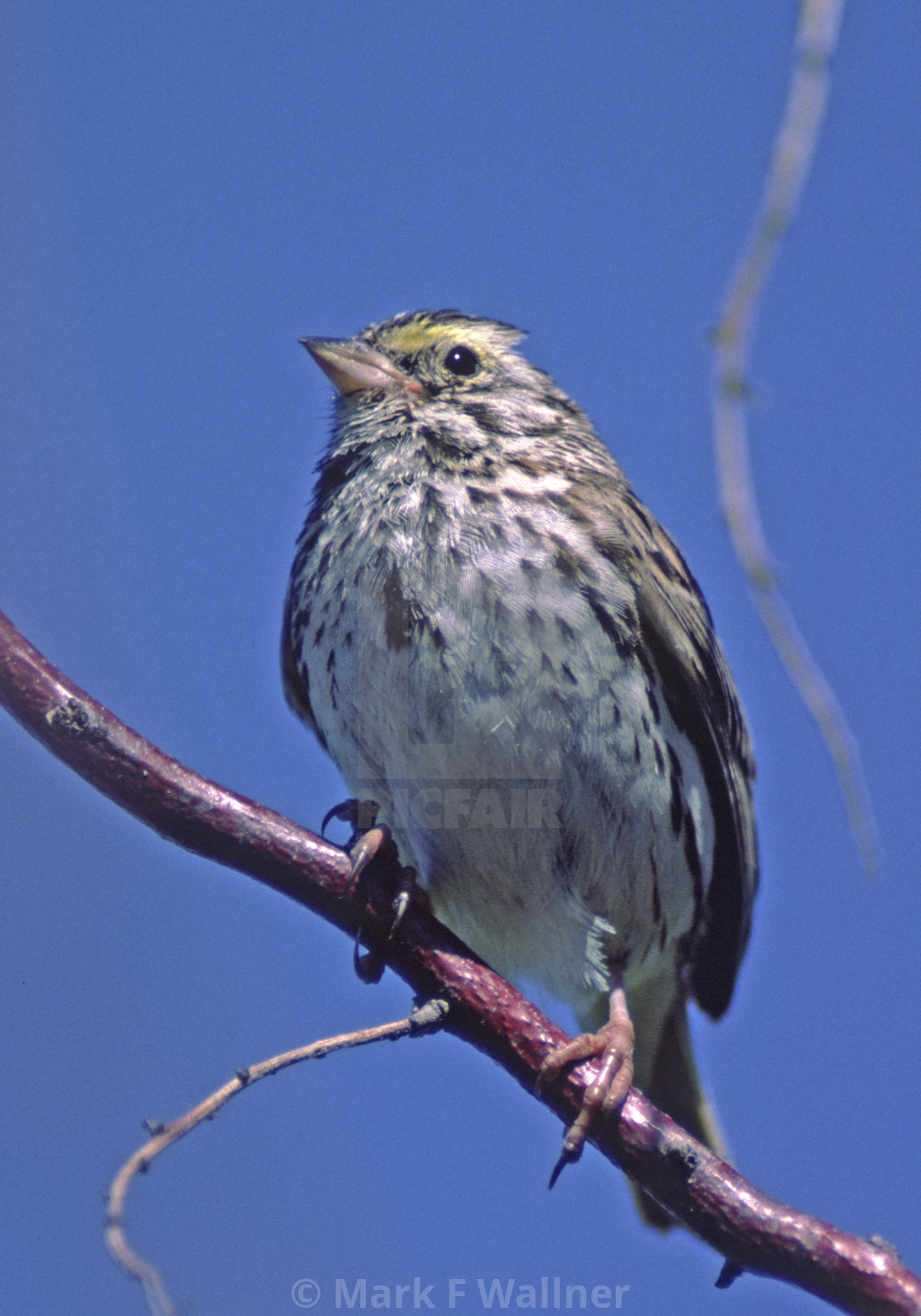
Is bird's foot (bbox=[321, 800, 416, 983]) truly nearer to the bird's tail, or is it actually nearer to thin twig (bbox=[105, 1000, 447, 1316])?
thin twig (bbox=[105, 1000, 447, 1316])

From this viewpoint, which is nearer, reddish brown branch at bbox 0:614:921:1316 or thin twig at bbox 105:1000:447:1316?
thin twig at bbox 105:1000:447:1316

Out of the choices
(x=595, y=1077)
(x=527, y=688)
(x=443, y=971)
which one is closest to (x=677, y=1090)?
(x=595, y=1077)

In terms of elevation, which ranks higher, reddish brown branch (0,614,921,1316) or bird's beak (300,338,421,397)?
bird's beak (300,338,421,397)

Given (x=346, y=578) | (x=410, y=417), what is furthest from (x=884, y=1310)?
(x=410, y=417)

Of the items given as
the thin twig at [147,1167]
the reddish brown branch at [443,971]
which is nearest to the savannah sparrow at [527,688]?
the reddish brown branch at [443,971]

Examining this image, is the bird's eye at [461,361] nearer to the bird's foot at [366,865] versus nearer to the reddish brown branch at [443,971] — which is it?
the bird's foot at [366,865]

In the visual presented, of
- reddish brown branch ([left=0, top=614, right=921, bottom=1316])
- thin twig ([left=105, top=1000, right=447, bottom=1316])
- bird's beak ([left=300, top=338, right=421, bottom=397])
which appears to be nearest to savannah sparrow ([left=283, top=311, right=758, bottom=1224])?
bird's beak ([left=300, top=338, right=421, bottom=397])
